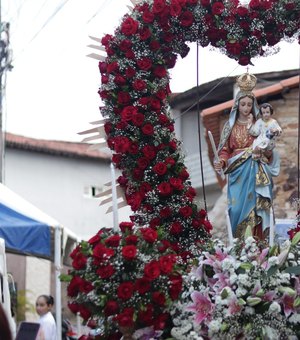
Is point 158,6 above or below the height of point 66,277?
above

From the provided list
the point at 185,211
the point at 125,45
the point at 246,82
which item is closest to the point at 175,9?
the point at 125,45

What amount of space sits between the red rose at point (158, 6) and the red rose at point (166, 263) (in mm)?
2787

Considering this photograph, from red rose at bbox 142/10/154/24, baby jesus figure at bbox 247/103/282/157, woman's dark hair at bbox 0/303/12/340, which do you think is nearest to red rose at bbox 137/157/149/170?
baby jesus figure at bbox 247/103/282/157

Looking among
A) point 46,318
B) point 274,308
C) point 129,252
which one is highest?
point 129,252

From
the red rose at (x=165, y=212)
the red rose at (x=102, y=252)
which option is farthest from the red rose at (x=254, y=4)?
the red rose at (x=102, y=252)

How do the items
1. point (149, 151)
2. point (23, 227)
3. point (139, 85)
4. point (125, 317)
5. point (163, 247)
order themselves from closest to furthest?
point (125, 317) < point (163, 247) < point (149, 151) < point (139, 85) < point (23, 227)

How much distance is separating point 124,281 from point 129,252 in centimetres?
18

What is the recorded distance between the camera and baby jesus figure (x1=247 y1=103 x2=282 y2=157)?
24.8 feet

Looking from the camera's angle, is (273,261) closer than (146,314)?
No

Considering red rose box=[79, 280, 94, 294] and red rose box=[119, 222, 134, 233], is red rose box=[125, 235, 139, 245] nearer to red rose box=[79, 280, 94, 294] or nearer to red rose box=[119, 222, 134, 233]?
red rose box=[119, 222, 134, 233]

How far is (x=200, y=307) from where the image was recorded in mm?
5684

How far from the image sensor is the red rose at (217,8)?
306 inches

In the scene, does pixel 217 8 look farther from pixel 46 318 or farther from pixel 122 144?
pixel 46 318

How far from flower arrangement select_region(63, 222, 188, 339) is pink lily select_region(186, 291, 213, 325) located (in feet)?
0.44
